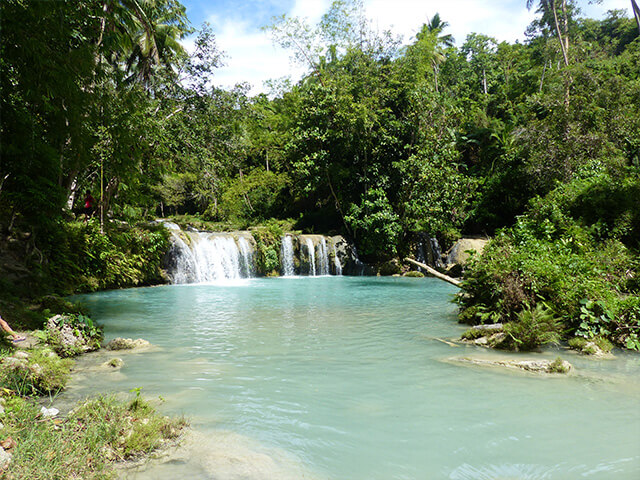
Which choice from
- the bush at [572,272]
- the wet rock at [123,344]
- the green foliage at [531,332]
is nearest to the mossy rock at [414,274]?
the bush at [572,272]

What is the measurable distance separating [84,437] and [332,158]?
20.4 metres

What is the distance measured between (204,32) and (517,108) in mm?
24106

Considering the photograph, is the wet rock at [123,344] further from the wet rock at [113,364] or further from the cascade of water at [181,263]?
the cascade of water at [181,263]

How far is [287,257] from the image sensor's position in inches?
843

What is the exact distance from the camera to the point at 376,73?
859 inches

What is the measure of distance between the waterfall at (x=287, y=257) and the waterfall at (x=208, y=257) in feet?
5.53

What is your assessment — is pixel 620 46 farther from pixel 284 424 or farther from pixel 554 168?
pixel 284 424

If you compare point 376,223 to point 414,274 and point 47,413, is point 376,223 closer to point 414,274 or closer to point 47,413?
point 414,274

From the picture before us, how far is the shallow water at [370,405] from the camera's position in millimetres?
3156

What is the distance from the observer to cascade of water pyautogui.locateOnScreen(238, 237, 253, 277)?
65.5 ft

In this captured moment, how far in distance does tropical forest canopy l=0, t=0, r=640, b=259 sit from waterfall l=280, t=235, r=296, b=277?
3246 millimetres

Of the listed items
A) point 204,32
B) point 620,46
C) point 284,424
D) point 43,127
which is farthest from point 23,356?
point 620,46

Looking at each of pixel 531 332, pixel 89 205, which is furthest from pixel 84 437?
pixel 89 205

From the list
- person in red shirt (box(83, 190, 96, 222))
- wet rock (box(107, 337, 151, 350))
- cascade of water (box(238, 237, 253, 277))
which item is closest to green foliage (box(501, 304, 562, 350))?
wet rock (box(107, 337, 151, 350))
